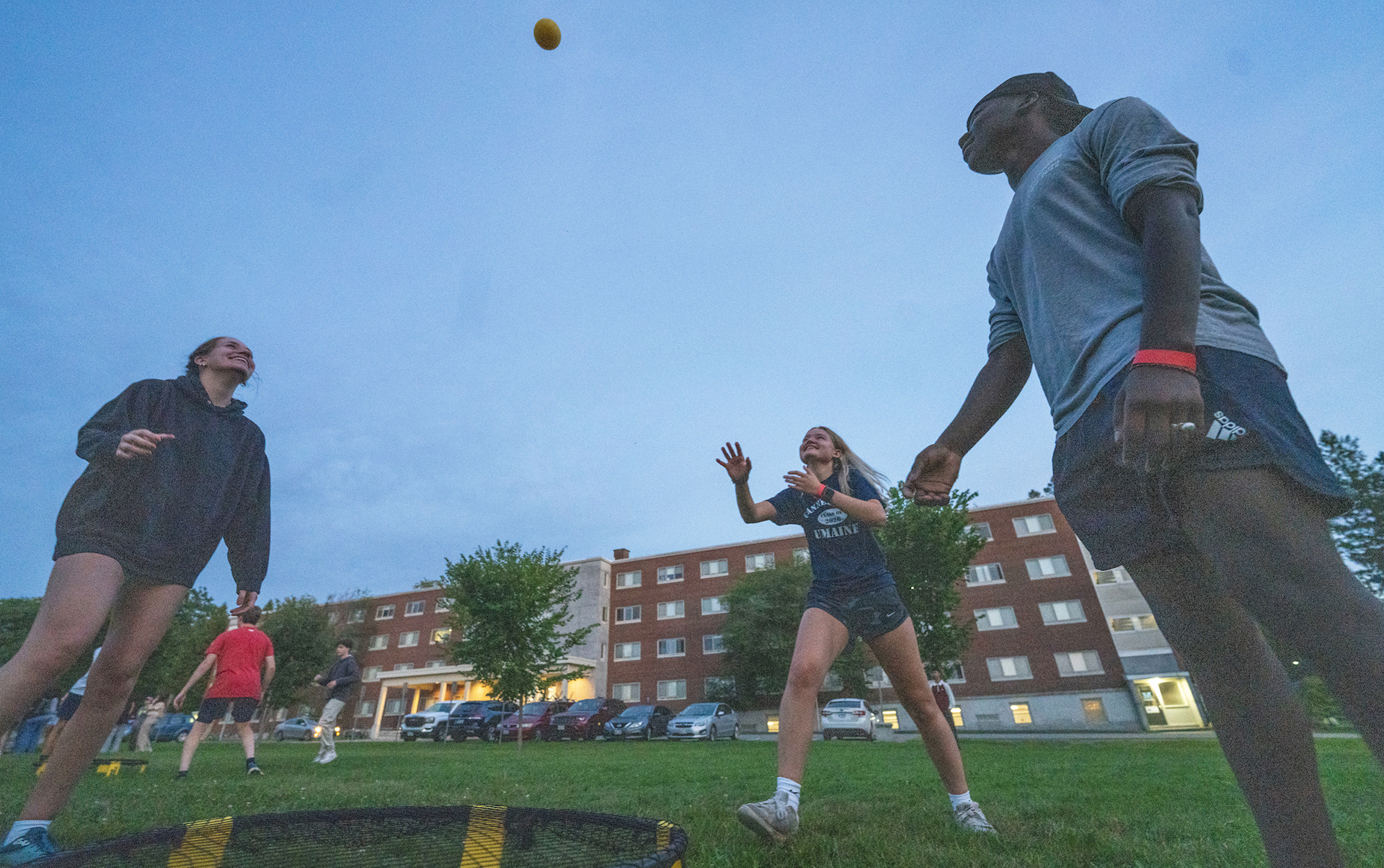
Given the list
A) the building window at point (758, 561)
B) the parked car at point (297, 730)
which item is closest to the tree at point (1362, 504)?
the building window at point (758, 561)

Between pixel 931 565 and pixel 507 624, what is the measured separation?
14.9 meters

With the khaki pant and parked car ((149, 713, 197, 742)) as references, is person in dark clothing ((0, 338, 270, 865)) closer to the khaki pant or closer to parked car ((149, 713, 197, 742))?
the khaki pant

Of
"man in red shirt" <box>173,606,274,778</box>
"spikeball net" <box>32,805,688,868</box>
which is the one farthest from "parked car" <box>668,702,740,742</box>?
→ "spikeball net" <box>32,805,688,868</box>

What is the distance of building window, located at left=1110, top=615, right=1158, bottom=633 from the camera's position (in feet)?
113

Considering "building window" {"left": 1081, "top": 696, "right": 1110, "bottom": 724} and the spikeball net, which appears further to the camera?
"building window" {"left": 1081, "top": 696, "right": 1110, "bottom": 724}

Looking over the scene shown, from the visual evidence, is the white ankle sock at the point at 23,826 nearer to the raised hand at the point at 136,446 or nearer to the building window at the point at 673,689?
the raised hand at the point at 136,446

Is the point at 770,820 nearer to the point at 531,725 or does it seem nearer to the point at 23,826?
the point at 23,826

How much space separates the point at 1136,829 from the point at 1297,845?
8.12ft

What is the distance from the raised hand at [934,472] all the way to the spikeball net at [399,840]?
1324 mm

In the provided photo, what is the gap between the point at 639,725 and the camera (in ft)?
88.4

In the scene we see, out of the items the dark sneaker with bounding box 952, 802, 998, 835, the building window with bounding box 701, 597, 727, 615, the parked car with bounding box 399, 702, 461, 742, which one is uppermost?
the building window with bounding box 701, 597, 727, 615

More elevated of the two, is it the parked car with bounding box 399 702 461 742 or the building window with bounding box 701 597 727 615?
the building window with bounding box 701 597 727 615

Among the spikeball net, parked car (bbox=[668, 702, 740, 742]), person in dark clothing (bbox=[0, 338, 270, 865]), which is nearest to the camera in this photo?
the spikeball net

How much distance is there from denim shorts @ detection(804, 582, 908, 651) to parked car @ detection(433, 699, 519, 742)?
2777 cm
